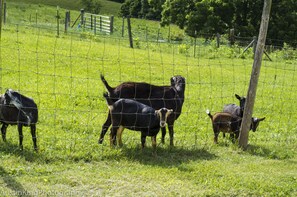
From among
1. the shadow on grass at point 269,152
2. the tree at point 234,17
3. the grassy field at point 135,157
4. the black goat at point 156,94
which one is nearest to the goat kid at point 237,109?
the grassy field at point 135,157

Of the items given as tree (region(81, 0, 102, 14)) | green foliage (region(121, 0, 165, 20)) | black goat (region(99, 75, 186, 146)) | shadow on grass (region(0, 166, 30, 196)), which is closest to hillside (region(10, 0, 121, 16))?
green foliage (region(121, 0, 165, 20))

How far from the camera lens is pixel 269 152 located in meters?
8.37

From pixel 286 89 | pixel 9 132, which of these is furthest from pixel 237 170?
pixel 286 89

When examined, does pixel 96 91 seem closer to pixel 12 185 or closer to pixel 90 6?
pixel 12 185

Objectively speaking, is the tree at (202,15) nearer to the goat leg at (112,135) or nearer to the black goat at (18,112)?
the goat leg at (112,135)

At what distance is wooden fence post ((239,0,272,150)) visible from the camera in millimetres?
8055

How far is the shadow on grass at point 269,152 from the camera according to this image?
26.9ft

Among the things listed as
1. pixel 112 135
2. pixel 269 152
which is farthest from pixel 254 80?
pixel 112 135

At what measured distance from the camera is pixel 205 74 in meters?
17.2

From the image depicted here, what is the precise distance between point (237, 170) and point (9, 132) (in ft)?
12.8

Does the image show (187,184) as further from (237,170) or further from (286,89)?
(286,89)

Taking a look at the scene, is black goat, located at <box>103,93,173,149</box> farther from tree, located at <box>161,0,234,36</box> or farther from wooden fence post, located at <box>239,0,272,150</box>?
tree, located at <box>161,0,234,36</box>

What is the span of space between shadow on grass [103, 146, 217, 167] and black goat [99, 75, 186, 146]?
0.29 meters

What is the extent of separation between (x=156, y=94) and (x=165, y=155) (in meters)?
1.33
